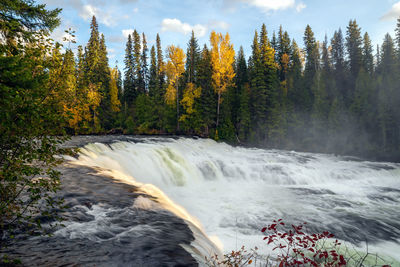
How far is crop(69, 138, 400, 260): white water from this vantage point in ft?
22.6

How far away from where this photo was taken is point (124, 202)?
5902mm

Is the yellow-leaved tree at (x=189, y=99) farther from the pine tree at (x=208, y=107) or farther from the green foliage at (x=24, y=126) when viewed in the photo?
the green foliage at (x=24, y=126)

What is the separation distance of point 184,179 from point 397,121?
3532cm

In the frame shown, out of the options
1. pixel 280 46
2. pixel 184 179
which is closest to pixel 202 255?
pixel 184 179

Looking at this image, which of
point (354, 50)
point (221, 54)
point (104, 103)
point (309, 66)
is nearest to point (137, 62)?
point (104, 103)

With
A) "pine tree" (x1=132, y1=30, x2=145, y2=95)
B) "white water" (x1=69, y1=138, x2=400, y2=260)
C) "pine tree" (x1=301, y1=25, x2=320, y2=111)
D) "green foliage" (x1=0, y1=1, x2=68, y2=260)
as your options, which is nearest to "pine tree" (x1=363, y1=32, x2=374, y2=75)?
"pine tree" (x1=301, y1=25, x2=320, y2=111)

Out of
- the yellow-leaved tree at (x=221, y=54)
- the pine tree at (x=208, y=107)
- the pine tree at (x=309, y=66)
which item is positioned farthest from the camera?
the pine tree at (x=309, y=66)

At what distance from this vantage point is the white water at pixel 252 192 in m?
6.89

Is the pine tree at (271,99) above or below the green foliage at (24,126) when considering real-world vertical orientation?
above

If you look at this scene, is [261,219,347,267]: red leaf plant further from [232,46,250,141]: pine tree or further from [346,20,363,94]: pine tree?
[346,20,363,94]: pine tree

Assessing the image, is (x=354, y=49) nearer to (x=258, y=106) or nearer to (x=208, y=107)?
(x=258, y=106)

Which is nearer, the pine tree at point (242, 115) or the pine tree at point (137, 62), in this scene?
the pine tree at point (242, 115)

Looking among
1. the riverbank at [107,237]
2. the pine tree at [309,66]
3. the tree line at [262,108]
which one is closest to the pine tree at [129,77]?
the tree line at [262,108]

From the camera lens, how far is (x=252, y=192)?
1134cm
